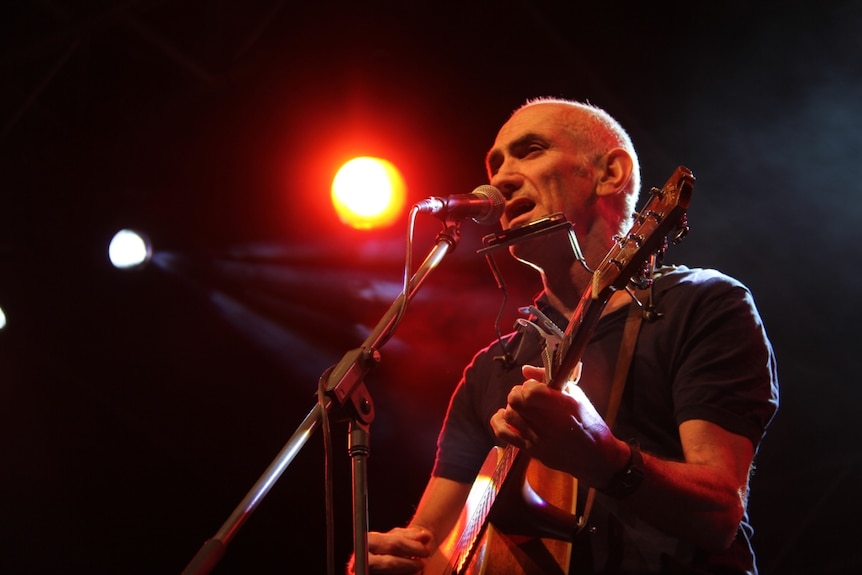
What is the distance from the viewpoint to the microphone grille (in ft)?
8.02

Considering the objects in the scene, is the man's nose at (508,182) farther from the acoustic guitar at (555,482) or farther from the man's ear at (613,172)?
the acoustic guitar at (555,482)

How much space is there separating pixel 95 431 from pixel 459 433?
4.07 meters

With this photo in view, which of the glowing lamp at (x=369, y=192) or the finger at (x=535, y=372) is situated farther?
the glowing lamp at (x=369, y=192)

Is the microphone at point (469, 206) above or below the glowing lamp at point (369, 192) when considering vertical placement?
below

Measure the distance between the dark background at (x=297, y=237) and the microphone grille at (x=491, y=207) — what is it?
248cm

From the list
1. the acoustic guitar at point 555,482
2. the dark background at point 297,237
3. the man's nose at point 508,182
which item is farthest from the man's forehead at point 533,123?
the dark background at point 297,237

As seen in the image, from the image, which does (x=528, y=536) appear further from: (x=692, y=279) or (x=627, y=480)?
(x=692, y=279)

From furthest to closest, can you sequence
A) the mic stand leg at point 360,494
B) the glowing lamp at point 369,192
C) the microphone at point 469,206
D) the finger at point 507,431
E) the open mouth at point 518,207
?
the glowing lamp at point 369,192 → the open mouth at point 518,207 → the microphone at point 469,206 → the finger at point 507,431 → the mic stand leg at point 360,494

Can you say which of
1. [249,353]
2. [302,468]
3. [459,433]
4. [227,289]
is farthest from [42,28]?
[459,433]

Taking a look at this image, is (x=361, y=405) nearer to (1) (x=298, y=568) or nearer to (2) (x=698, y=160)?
(2) (x=698, y=160)

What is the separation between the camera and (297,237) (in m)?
5.95

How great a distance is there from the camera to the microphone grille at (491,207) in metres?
2.45

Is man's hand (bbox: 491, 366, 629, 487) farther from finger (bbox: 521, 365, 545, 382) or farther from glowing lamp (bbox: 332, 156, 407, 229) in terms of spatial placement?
glowing lamp (bbox: 332, 156, 407, 229)

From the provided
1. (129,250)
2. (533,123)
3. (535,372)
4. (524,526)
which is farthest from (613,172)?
(129,250)
